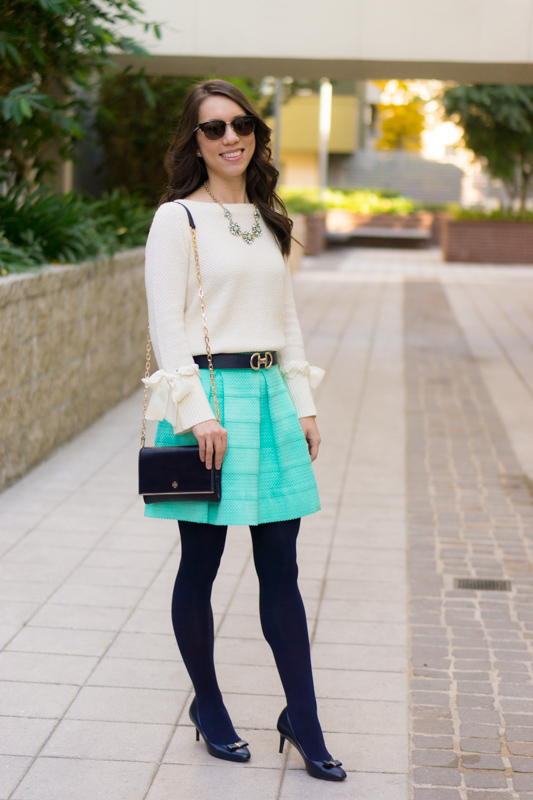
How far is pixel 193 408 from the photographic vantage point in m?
2.70

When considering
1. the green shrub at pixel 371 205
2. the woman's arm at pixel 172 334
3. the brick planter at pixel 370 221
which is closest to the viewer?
the woman's arm at pixel 172 334

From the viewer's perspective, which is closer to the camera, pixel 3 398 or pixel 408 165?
pixel 3 398

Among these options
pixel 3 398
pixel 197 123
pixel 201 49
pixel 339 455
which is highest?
pixel 201 49

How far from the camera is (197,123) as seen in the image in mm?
2848

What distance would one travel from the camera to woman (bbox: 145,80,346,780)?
2.72 m

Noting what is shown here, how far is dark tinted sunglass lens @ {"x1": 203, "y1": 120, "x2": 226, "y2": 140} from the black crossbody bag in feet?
0.80

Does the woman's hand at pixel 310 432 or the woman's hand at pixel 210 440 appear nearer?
the woman's hand at pixel 210 440

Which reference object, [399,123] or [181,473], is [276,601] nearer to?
[181,473]

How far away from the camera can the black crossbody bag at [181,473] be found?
2.72m

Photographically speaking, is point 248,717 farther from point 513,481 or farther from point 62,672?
point 513,481

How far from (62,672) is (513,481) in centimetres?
368

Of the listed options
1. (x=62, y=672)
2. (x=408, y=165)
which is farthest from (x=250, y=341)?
(x=408, y=165)

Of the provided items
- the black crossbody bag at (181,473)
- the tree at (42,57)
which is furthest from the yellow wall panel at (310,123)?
the black crossbody bag at (181,473)

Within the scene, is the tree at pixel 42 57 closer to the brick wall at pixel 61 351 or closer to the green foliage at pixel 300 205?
the brick wall at pixel 61 351
